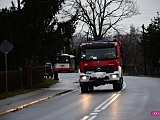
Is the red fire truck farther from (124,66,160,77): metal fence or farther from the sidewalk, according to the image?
(124,66,160,77): metal fence

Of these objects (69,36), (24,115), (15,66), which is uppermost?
(69,36)

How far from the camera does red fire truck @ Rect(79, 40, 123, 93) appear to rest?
27.3m

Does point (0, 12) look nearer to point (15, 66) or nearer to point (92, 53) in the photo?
point (15, 66)

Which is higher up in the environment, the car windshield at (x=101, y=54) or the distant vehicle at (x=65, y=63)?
the distant vehicle at (x=65, y=63)

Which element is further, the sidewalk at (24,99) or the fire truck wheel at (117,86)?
the fire truck wheel at (117,86)

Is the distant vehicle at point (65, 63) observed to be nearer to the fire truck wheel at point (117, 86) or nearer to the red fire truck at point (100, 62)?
the fire truck wheel at point (117, 86)

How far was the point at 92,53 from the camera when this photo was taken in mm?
27578

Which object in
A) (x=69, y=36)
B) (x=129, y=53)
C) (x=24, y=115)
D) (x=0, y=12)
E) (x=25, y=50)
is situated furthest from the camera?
(x=129, y=53)

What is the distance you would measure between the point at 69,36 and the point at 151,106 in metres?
19.4

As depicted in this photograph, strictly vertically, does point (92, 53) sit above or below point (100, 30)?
below

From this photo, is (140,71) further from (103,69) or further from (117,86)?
(103,69)

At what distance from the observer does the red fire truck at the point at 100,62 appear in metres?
27.3

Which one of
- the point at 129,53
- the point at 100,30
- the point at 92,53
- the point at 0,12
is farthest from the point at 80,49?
the point at 129,53

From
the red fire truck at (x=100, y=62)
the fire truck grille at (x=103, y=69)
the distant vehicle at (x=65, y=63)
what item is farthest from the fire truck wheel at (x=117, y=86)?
the distant vehicle at (x=65, y=63)
